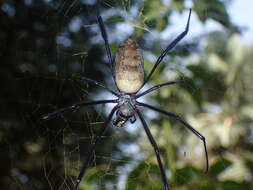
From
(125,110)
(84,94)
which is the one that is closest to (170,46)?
(125,110)

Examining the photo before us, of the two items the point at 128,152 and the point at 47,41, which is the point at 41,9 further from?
the point at 128,152

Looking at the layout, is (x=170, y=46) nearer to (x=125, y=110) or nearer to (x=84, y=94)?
(x=125, y=110)

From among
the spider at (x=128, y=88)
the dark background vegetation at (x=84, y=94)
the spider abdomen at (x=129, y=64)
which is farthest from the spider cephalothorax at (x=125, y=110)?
the spider abdomen at (x=129, y=64)

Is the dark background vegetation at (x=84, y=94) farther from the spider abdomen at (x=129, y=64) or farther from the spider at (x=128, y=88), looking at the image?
the spider abdomen at (x=129, y=64)

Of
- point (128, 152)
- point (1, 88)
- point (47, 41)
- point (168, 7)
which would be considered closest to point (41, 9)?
point (47, 41)

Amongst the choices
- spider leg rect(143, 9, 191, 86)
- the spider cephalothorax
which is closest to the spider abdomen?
spider leg rect(143, 9, 191, 86)

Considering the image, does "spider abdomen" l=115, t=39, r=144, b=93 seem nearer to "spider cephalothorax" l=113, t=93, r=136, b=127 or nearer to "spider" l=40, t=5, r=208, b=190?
"spider" l=40, t=5, r=208, b=190
